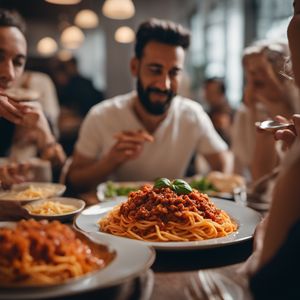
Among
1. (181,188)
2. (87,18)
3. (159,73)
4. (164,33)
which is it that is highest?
(87,18)

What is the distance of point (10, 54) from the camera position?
2.27m

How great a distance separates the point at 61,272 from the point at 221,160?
2.31 meters

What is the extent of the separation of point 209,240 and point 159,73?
166 cm

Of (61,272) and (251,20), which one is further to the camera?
(251,20)

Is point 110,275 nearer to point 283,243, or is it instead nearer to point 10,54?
point 283,243

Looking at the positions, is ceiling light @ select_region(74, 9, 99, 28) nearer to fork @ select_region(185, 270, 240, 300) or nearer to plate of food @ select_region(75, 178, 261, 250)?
plate of food @ select_region(75, 178, 261, 250)

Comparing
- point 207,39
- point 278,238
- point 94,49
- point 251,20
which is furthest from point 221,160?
point 94,49

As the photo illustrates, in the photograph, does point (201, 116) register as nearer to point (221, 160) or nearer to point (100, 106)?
point (221, 160)

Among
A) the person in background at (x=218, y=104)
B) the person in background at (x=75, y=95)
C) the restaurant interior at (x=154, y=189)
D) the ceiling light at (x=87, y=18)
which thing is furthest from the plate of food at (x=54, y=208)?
the ceiling light at (x=87, y=18)

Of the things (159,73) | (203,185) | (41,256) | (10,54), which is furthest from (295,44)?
(159,73)

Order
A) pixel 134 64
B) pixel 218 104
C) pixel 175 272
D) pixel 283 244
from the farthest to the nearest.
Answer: pixel 218 104 → pixel 134 64 → pixel 175 272 → pixel 283 244

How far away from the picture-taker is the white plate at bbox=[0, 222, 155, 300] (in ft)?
3.19

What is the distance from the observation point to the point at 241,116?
3691mm

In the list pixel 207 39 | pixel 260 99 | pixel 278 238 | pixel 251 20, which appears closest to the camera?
pixel 278 238
